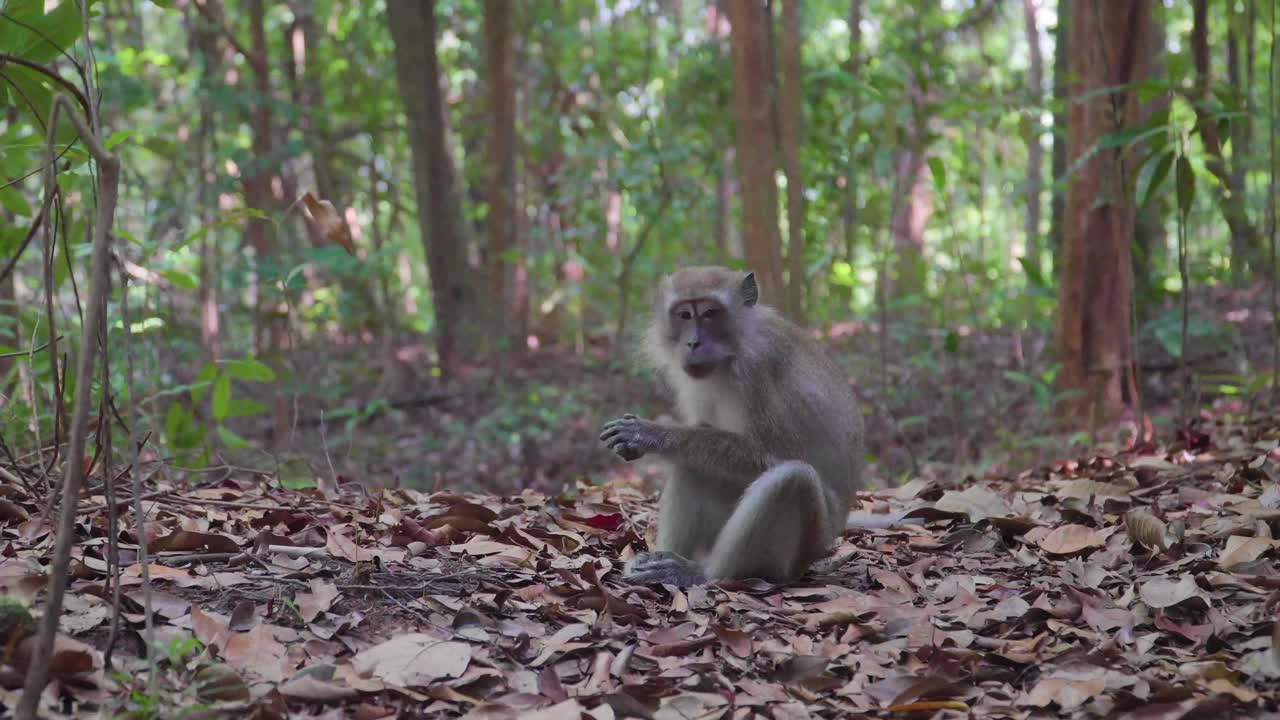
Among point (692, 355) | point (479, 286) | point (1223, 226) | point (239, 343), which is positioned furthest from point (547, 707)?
point (1223, 226)

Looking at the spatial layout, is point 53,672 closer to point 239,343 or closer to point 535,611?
point 535,611

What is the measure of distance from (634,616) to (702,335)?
147 cm

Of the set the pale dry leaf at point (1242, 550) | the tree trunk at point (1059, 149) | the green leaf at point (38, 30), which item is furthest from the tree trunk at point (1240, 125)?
the green leaf at point (38, 30)

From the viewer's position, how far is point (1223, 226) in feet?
63.2

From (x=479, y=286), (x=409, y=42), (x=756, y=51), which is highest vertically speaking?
(x=409, y=42)

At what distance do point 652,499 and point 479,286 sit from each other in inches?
305

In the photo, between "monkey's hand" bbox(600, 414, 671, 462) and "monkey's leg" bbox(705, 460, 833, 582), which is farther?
"monkey's hand" bbox(600, 414, 671, 462)

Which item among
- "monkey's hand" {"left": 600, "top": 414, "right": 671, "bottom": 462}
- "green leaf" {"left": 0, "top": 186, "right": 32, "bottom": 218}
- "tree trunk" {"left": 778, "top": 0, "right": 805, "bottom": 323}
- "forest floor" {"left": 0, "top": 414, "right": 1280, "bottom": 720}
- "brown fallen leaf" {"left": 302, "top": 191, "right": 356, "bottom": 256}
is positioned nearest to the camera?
"forest floor" {"left": 0, "top": 414, "right": 1280, "bottom": 720}

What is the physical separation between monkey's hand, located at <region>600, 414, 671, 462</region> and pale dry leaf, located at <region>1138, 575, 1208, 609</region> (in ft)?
6.52

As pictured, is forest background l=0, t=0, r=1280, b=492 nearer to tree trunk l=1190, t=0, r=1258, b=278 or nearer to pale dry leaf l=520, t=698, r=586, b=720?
tree trunk l=1190, t=0, r=1258, b=278

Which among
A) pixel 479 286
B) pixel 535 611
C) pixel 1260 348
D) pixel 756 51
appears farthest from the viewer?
pixel 479 286

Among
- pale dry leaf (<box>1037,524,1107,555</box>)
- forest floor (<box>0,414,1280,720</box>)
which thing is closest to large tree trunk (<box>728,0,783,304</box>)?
forest floor (<box>0,414,1280,720</box>)

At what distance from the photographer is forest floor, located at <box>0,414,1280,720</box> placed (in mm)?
3176

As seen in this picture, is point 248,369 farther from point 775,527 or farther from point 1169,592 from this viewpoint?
point 1169,592
